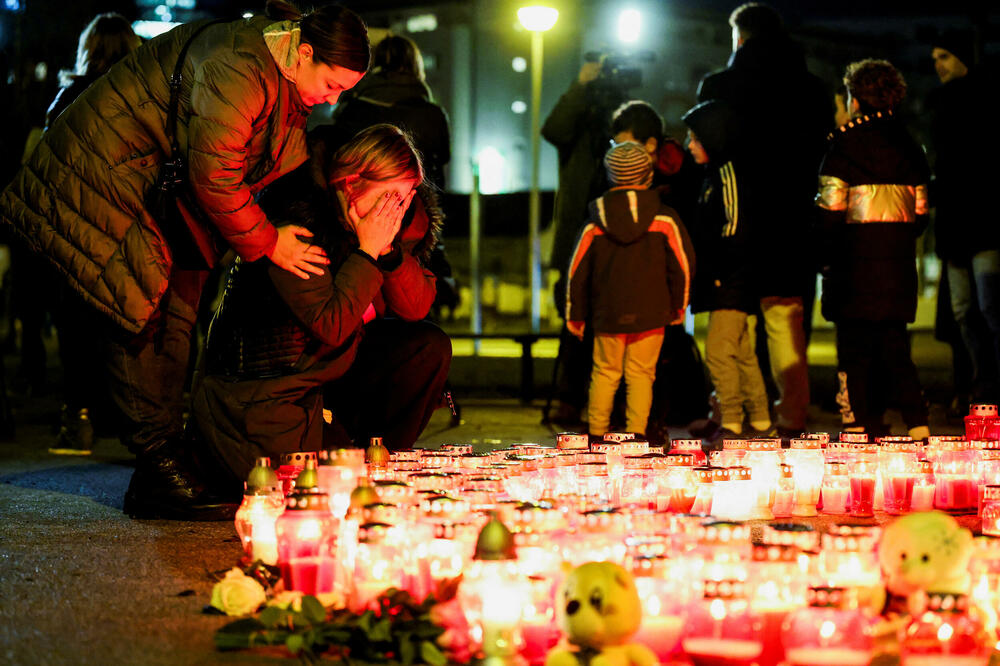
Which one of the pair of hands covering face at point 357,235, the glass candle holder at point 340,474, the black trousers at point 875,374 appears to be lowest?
the glass candle holder at point 340,474

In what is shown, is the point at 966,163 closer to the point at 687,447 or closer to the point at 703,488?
the point at 687,447

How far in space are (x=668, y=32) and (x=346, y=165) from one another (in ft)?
202

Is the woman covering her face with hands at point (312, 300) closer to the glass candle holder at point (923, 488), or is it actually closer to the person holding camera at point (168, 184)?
the person holding camera at point (168, 184)

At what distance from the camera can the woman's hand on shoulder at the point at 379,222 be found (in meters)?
4.62

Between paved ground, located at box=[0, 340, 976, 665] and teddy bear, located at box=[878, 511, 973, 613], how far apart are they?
137 cm

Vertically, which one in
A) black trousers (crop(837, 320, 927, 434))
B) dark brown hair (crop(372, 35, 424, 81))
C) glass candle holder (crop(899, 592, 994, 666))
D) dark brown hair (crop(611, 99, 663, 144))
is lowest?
glass candle holder (crop(899, 592, 994, 666))

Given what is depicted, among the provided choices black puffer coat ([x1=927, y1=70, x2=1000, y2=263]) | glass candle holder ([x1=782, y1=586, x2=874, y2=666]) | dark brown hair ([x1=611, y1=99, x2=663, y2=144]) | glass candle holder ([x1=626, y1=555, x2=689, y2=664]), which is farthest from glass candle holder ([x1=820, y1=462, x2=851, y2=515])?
black puffer coat ([x1=927, y1=70, x2=1000, y2=263])

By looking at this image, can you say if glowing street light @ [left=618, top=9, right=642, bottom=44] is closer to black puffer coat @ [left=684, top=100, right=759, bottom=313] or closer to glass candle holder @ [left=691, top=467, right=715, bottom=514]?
black puffer coat @ [left=684, top=100, right=759, bottom=313]

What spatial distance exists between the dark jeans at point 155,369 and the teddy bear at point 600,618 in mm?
2556

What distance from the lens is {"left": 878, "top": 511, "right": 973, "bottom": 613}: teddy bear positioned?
2840 mm

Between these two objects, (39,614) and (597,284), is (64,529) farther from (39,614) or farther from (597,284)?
(597,284)

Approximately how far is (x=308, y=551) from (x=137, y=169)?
6.54 feet

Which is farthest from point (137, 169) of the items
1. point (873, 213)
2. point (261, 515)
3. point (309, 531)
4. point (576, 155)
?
point (576, 155)

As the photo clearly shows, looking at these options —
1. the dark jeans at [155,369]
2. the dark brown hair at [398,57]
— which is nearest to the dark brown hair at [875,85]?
the dark brown hair at [398,57]
